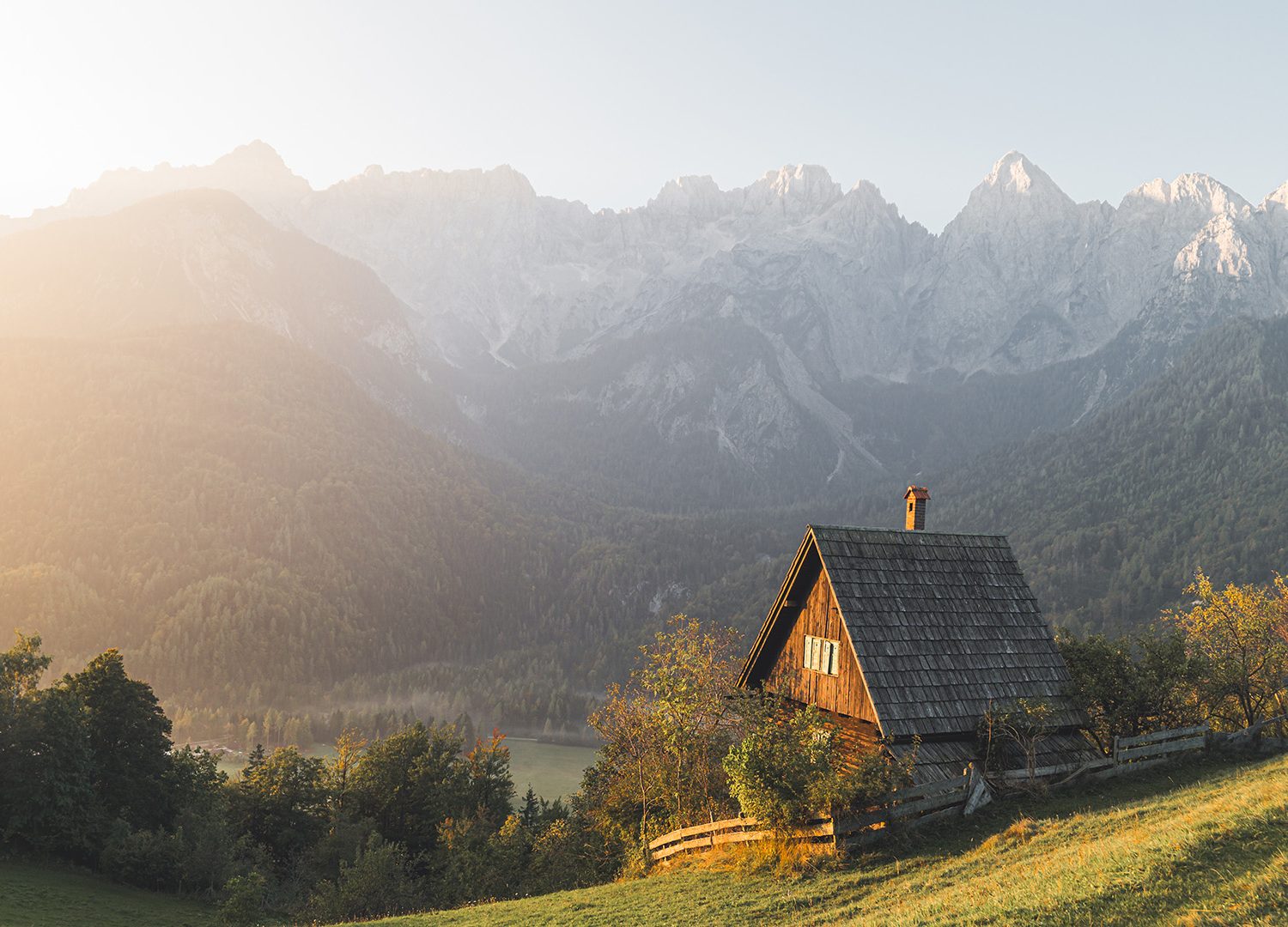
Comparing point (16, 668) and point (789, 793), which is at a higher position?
point (16, 668)

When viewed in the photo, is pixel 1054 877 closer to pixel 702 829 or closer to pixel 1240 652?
pixel 702 829

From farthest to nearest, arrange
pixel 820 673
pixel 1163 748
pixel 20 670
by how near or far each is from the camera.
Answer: pixel 20 670 → pixel 820 673 → pixel 1163 748

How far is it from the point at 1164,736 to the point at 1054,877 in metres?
17.6

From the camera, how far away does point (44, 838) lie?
1750 inches

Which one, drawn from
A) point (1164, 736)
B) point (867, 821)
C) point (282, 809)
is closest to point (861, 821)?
point (867, 821)

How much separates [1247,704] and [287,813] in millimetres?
70456

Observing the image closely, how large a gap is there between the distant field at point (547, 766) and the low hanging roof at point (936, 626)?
10802 cm

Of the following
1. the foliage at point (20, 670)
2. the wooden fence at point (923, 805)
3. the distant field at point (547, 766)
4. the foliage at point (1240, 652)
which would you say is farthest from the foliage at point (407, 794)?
the distant field at point (547, 766)

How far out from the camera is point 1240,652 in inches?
1464

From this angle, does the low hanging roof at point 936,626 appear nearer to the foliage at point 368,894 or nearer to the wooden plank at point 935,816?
the wooden plank at point 935,816

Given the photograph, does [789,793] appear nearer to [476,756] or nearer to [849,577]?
[849,577]

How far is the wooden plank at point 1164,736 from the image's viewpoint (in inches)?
1177

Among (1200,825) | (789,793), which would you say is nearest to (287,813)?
(789,793)

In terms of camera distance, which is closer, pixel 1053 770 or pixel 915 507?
pixel 1053 770
